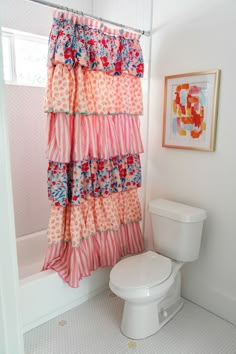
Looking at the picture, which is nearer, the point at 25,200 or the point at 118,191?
the point at 118,191

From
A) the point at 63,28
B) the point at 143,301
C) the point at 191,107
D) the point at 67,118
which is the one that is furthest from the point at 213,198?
the point at 63,28

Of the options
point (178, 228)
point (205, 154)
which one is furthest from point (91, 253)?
point (205, 154)

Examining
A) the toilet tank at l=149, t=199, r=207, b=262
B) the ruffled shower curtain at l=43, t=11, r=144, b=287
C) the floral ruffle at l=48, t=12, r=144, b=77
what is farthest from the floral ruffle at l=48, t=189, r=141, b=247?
the floral ruffle at l=48, t=12, r=144, b=77

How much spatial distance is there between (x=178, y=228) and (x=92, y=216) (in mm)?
621

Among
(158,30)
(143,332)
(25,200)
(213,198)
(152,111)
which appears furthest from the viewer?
(25,200)

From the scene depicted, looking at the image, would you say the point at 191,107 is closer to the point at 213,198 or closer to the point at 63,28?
the point at 213,198

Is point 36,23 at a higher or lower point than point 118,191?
higher

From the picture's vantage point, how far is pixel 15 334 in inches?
53.4

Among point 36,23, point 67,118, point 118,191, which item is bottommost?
point 118,191

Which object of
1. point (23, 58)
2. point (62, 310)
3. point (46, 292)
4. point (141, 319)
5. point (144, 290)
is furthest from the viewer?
point (23, 58)

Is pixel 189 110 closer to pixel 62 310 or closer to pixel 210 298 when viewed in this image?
pixel 210 298

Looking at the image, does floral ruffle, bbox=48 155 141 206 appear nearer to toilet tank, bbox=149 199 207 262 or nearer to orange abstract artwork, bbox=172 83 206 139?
toilet tank, bbox=149 199 207 262

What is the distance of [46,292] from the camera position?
6.32 ft

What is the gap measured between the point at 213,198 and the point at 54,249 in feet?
3.89
